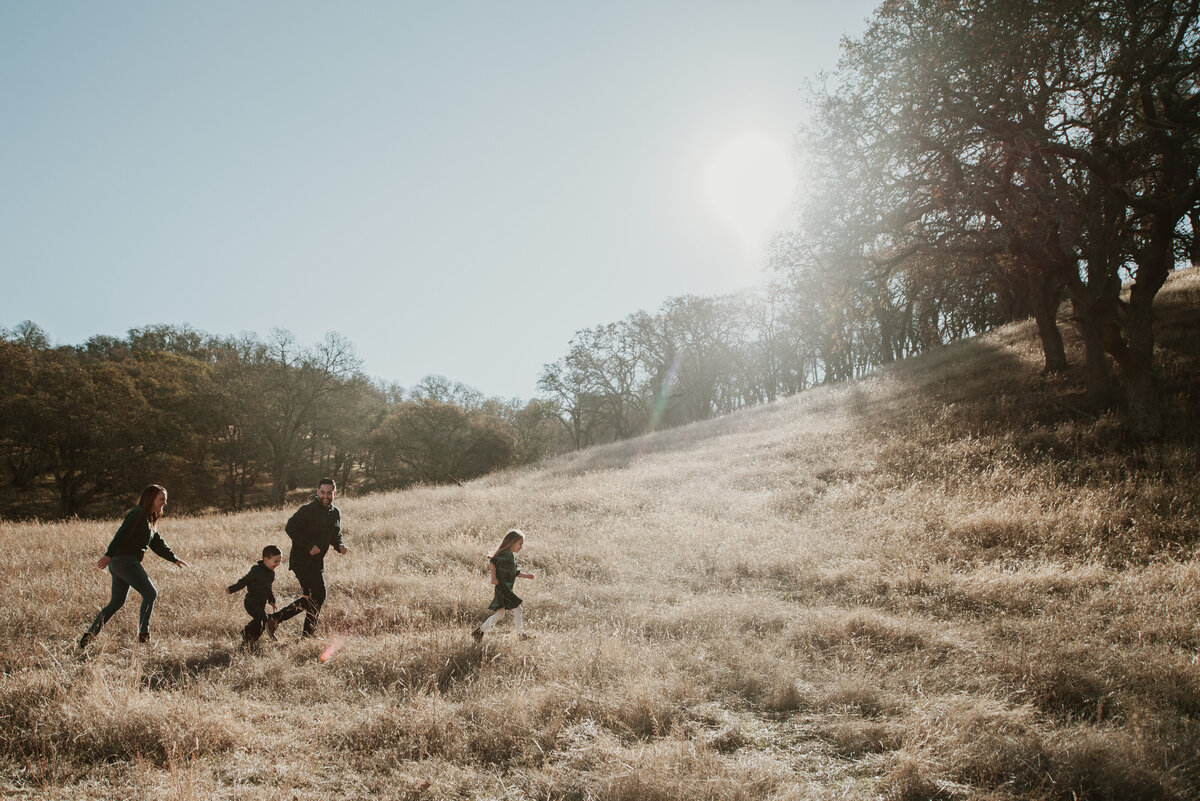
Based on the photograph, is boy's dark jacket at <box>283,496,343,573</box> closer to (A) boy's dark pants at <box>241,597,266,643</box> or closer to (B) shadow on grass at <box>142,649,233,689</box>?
(A) boy's dark pants at <box>241,597,266,643</box>

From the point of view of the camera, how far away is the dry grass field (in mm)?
3973

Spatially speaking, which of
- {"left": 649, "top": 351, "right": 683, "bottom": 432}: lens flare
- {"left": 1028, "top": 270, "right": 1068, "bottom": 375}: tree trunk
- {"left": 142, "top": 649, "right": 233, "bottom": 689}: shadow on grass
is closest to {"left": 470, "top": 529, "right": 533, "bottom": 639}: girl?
{"left": 142, "top": 649, "right": 233, "bottom": 689}: shadow on grass

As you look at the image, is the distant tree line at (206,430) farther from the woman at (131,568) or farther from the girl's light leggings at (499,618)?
the girl's light leggings at (499,618)

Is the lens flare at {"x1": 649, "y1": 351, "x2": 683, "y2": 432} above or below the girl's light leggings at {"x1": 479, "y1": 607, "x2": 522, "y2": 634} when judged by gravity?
above

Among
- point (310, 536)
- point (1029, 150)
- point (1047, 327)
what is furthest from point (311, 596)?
point (1047, 327)

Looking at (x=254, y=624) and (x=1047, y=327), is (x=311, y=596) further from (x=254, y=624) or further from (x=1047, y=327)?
(x=1047, y=327)

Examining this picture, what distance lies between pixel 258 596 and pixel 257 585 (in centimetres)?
14

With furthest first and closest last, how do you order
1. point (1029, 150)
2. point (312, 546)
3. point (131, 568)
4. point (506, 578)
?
1. point (1029, 150)
2. point (312, 546)
3. point (506, 578)
4. point (131, 568)

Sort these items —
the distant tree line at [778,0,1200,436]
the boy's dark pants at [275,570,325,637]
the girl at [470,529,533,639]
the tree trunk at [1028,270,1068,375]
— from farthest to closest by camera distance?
the tree trunk at [1028,270,1068,375] < the distant tree line at [778,0,1200,436] < the boy's dark pants at [275,570,325,637] < the girl at [470,529,533,639]

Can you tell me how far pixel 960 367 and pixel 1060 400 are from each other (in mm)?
7984

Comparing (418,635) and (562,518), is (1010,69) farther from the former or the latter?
(418,635)

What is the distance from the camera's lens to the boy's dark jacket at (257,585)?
6.84 metres

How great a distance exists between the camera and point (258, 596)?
6875mm

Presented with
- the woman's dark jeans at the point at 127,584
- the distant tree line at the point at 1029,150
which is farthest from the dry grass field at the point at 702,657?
the distant tree line at the point at 1029,150
